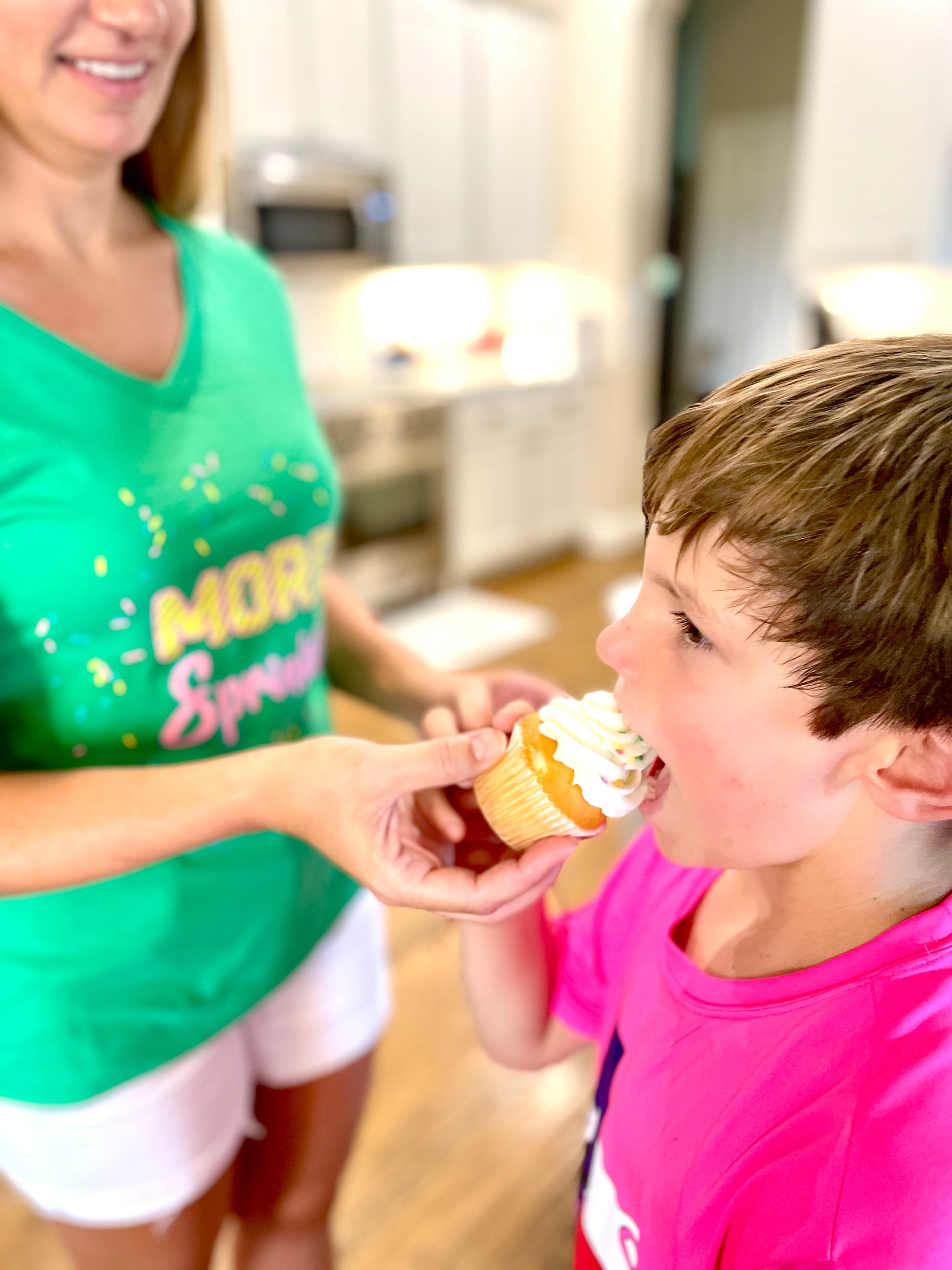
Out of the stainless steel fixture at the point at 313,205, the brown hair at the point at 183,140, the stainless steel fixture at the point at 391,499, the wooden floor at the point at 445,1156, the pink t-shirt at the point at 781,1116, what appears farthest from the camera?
the stainless steel fixture at the point at 391,499

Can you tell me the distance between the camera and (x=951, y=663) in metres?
0.54

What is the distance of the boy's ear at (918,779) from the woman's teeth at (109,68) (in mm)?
794

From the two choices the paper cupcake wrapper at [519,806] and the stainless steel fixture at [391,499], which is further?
the stainless steel fixture at [391,499]

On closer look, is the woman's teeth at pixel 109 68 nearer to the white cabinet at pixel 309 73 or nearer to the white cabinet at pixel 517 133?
the white cabinet at pixel 309 73

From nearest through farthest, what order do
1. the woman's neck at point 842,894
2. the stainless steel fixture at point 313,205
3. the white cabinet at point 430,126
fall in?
the woman's neck at point 842,894 → the stainless steel fixture at point 313,205 → the white cabinet at point 430,126

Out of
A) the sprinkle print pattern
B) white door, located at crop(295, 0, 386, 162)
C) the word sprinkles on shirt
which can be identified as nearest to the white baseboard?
white door, located at crop(295, 0, 386, 162)

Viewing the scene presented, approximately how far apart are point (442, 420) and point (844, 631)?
3885 mm

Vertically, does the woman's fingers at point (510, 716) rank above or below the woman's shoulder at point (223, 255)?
below

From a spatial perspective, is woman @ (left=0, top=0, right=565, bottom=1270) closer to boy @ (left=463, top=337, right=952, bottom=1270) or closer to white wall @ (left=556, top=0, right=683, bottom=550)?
boy @ (left=463, top=337, right=952, bottom=1270)

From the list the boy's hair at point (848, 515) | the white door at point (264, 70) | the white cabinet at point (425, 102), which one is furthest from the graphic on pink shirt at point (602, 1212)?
the white door at point (264, 70)

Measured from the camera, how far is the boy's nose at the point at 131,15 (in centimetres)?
75

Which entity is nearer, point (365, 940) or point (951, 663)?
point (951, 663)

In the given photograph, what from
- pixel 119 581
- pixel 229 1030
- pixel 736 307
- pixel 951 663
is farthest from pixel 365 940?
pixel 736 307

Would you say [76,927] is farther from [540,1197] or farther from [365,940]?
[540,1197]
